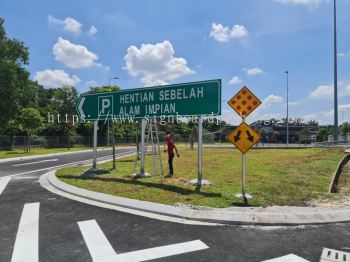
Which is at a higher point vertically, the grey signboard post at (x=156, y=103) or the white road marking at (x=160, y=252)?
the grey signboard post at (x=156, y=103)

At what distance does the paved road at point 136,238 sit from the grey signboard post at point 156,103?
4.66 m

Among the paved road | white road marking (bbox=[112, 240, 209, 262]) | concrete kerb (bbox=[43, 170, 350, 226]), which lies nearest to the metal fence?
concrete kerb (bbox=[43, 170, 350, 226])

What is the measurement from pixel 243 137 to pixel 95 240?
192 inches

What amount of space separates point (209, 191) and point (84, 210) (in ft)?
11.8

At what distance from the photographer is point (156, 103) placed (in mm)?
12766

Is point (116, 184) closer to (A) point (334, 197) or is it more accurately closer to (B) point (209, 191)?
(B) point (209, 191)

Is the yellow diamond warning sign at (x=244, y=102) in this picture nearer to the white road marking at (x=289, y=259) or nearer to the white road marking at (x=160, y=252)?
the white road marking at (x=160, y=252)

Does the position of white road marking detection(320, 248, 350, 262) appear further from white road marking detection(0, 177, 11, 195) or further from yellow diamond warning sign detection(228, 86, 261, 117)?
white road marking detection(0, 177, 11, 195)

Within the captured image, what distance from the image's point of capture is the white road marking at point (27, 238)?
497cm

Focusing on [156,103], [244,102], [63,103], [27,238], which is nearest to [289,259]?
[27,238]

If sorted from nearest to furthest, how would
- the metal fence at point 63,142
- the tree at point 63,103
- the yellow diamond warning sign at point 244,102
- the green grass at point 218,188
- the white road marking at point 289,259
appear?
the white road marking at point 289,259, the green grass at point 218,188, the yellow diamond warning sign at point 244,102, the metal fence at point 63,142, the tree at point 63,103

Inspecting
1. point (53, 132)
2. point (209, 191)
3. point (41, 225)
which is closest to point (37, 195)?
point (41, 225)

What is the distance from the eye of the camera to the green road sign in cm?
1125

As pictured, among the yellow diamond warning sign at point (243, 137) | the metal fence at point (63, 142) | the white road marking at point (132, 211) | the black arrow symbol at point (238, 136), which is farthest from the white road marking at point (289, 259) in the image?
the metal fence at point (63, 142)
